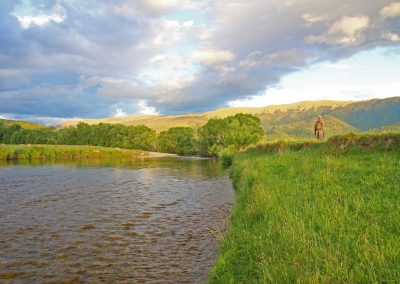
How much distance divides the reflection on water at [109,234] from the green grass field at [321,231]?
78.5 inches

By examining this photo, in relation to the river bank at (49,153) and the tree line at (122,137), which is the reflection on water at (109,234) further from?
the tree line at (122,137)

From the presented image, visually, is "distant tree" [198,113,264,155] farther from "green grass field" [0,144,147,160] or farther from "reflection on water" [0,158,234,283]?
"reflection on water" [0,158,234,283]

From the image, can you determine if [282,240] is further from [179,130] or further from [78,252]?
[179,130]

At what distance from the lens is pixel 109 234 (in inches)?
661

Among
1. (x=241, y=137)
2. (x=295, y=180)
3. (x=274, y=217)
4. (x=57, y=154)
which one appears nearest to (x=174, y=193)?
(x=295, y=180)

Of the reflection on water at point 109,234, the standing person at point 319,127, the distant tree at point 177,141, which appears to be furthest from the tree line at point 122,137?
the reflection on water at point 109,234

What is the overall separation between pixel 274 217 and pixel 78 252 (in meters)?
7.81

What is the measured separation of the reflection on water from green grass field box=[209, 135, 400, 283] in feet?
6.54

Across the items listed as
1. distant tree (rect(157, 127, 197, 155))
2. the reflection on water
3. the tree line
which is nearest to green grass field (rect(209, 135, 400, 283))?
the reflection on water

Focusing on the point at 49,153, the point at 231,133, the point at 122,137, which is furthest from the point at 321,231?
the point at 122,137

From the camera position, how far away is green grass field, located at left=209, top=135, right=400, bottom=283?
7.34 meters

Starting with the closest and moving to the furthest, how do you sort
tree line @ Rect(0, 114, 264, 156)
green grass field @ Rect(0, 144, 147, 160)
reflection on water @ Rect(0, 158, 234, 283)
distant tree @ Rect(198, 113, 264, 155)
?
reflection on water @ Rect(0, 158, 234, 283) < green grass field @ Rect(0, 144, 147, 160) < distant tree @ Rect(198, 113, 264, 155) < tree line @ Rect(0, 114, 264, 156)

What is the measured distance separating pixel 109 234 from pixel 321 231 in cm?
1058

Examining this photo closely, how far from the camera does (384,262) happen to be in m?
7.00
